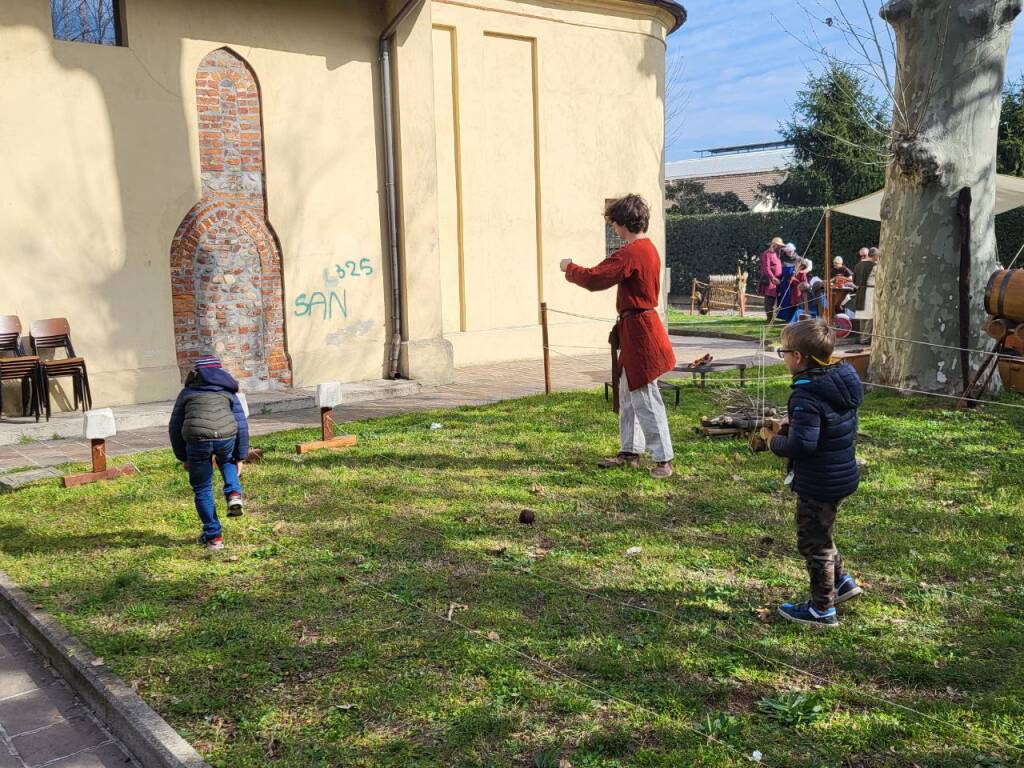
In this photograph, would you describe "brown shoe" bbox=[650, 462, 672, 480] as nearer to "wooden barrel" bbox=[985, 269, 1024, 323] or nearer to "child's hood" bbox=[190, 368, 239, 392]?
"child's hood" bbox=[190, 368, 239, 392]

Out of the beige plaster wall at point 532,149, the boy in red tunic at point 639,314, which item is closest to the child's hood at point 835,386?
the boy in red tunic at point 639,314

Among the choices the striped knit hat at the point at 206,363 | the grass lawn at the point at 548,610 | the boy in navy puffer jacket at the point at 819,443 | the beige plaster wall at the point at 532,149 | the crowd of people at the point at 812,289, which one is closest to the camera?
the grass lawn at the point at 548,610

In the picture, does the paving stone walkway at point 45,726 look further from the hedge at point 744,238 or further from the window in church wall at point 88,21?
the hedge at point 744,238

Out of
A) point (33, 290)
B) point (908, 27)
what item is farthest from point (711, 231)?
point (33, 290)

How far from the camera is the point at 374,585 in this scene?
16.1 ft

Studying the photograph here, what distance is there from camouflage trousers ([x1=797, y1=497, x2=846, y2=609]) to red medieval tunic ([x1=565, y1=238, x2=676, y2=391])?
99.1 inches

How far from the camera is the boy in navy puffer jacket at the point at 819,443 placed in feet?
13.4

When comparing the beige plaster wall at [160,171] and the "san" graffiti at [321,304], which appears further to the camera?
the "san" graffiti at [321,304]

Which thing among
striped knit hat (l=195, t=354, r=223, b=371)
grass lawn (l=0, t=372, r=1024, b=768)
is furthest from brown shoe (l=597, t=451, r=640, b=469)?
striped knit hat (l=195, t=354, r=223, b=371)

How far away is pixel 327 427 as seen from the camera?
27.6 ft

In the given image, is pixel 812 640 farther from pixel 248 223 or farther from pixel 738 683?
pixel 248 223

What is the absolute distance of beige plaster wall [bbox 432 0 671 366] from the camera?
1416 cm

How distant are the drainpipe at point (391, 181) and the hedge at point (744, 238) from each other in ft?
48.9

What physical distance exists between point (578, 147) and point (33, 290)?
29.6 ft
